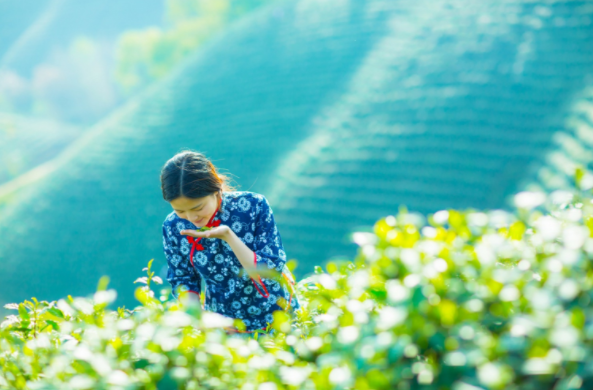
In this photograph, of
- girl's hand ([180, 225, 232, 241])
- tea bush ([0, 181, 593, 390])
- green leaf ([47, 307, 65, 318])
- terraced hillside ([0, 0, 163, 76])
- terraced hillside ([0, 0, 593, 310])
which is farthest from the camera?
terraced hillside ([0, 0, 163, 76])

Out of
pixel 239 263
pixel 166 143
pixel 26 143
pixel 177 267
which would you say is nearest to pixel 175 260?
pixel 177 267

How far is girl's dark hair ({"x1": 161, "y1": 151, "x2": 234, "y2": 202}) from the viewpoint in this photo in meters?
1.92

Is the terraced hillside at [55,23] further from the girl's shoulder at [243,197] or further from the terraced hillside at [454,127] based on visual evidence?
the girl's shoulder at [243,197]

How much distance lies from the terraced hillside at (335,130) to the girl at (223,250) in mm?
5576

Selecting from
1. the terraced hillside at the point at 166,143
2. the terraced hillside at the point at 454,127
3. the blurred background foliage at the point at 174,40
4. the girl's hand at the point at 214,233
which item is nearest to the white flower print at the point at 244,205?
the girl's hand at the point at 214,233

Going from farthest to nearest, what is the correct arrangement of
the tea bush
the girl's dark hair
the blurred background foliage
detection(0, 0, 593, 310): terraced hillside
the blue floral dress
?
the blurred background foliage → detection(0, 0, 593, 310): terraced hillside → the blue floral dress → the girl's dark hair → the tea bush

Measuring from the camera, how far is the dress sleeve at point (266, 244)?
1.95 m

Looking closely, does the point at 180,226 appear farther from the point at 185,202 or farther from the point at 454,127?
the point at 454,127

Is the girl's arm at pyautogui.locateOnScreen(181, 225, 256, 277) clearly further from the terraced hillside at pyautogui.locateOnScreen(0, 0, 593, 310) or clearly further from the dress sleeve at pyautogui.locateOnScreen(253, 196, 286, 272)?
the terraced hillside at pyautogui.locateOnScreen(0, 0, 593, 310)

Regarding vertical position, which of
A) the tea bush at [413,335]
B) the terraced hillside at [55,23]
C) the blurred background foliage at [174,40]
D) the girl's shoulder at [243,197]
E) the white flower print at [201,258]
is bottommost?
the tea bush at [413,335]

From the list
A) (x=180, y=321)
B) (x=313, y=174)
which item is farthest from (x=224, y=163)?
(x=180, y=321)

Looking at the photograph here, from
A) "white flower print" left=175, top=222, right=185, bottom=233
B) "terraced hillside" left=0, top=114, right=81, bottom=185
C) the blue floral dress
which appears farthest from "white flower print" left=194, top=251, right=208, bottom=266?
"terraced hillside" left=0, top=114, right=81, bottom=185

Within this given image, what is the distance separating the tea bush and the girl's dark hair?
27.7 inches

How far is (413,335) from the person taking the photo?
2.86ft
